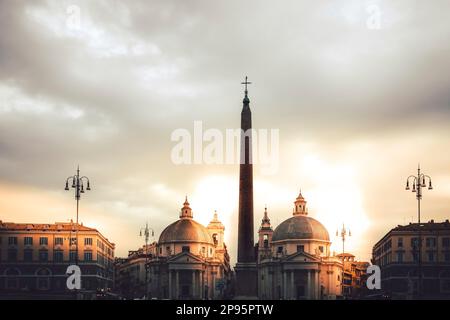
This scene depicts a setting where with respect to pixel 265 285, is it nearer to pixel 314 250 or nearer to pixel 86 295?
pixel 314 250

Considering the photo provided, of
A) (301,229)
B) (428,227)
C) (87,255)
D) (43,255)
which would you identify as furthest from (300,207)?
(43,255)

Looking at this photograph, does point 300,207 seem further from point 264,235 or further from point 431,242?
point 431,242

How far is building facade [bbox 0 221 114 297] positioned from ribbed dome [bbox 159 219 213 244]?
83.9ft

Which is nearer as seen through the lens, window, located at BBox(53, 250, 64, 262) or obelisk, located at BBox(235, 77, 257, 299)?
obelisk, located at BBox(235, 77, 257, 299)

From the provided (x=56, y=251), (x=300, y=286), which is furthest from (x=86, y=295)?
(x=300, y=286)

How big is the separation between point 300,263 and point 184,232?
70.7ft

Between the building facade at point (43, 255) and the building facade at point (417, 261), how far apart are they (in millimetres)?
42893

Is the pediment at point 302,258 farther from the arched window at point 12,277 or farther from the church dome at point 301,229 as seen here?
the arched window at point 12,277

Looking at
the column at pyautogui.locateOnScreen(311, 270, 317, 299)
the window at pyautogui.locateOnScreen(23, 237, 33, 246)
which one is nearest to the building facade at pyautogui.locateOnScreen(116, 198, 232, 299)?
the column at pyautogui.locateOnScreen(311, 270, 317, 299)

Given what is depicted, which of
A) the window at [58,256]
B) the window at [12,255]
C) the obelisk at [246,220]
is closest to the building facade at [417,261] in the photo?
the window at [58,256]

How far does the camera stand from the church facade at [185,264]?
481 ft

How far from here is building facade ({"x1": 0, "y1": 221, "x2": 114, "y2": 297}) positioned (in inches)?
4818

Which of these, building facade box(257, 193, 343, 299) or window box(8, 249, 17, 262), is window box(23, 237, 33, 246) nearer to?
window box(8, 249, 17, 262)
